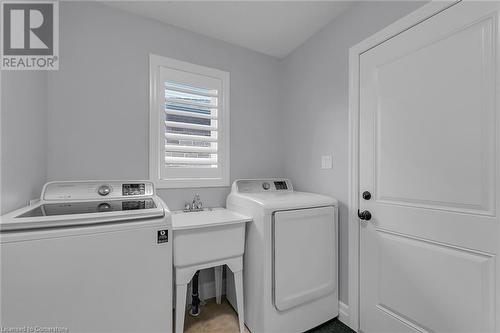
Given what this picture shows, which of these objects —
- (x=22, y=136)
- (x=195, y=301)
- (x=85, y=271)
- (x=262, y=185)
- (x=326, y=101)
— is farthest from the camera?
(x=262, y=185)

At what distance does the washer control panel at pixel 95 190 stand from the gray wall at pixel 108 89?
137mm

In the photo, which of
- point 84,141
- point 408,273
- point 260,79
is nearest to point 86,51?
point 84,141

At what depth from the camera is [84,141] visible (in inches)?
63.2

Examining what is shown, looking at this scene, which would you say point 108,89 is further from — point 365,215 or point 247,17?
point 365,215

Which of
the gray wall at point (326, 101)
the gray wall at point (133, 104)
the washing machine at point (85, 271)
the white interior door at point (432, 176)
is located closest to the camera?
the washing machine at point (85, 271)

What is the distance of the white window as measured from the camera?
71.7 inches

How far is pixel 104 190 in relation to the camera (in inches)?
59.9

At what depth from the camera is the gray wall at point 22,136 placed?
1.07 m

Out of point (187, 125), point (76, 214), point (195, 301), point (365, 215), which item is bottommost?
point (195, 301)

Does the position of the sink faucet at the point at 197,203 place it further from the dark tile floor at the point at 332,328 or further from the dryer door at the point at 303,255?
the dark tile floor at the point at 332,328

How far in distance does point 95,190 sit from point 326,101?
6.25ft

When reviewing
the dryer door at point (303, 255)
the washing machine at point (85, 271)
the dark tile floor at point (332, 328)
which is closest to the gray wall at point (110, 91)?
the washing machine at point (85, 271)

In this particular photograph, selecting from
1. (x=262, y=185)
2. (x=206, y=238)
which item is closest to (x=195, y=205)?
(x=206, y=238)

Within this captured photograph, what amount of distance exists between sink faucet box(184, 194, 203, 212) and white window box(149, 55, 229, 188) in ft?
0.41
